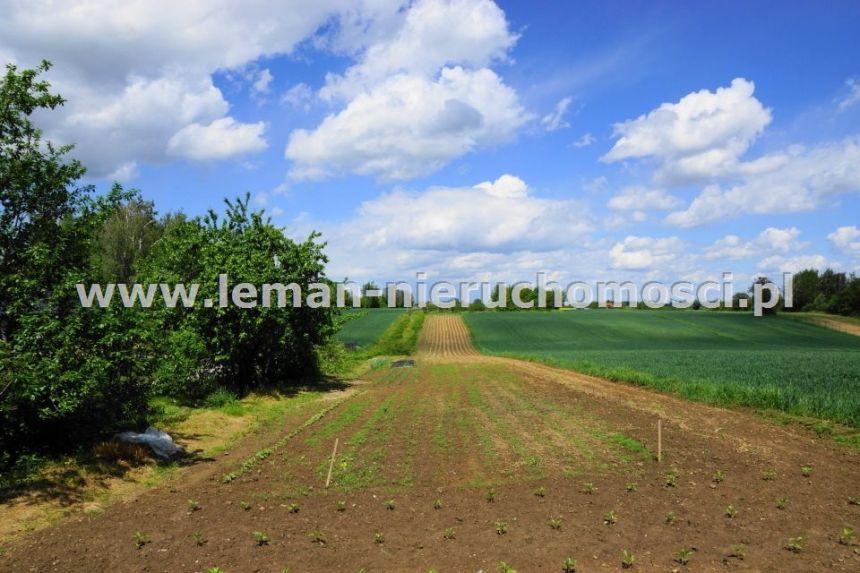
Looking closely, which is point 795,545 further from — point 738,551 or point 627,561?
point 627,561

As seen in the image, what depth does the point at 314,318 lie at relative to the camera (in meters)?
30.3

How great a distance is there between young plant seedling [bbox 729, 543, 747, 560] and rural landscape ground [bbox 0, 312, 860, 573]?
0.03 metres

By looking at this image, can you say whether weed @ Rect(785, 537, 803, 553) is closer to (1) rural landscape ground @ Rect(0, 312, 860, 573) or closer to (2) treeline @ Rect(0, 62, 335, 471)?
(1) rural landscape ground @ Rect(0, 312, 860, 573)

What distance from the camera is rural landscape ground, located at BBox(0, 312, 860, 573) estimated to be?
342 inches

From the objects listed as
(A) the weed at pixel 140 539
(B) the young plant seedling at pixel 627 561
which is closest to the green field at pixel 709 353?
(B) the young plant seedling at pixel 627 561

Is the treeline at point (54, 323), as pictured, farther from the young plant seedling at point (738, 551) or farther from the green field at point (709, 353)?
the green field at point (709, 353)

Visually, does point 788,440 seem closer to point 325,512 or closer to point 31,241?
point 325,512

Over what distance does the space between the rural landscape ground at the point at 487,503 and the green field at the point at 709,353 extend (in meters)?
3.29

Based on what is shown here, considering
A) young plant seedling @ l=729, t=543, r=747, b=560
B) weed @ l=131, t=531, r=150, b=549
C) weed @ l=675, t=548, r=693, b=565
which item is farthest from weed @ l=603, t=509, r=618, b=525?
weed @ l=131, t=531, r=150, b=549

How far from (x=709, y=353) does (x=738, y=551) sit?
44.1 meters

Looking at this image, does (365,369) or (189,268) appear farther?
(365,369)

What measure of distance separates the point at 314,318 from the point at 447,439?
15.7m

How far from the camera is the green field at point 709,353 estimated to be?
22000 millimetres

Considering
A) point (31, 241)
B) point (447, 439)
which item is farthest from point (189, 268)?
point (447, 439)
